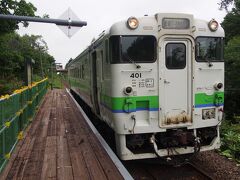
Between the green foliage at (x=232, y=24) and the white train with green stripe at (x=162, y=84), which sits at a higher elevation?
the green foliage at (x=232, y=24)

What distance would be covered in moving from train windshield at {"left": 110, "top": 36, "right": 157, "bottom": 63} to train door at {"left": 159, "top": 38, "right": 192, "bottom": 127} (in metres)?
0.22

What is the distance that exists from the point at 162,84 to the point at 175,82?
A: 11.5 inches

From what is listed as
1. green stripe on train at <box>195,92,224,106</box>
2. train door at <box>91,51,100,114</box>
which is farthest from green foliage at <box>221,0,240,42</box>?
green stripe on train at <box>195,92,224,106</box>

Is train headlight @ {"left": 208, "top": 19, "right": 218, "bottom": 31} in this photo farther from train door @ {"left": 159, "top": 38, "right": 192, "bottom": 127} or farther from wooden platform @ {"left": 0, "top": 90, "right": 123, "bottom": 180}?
wooden platform @ {"left": 0, "top": 90, "right": 123, "bottom": 180}

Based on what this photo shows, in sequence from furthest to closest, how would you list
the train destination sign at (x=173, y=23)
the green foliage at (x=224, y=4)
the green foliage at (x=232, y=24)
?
the green foliage at (x=224, y=4) < the green foliage at (x=232, y=24) < the train destination sign at (x=173, y=23)

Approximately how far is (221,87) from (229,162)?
6.35 ft

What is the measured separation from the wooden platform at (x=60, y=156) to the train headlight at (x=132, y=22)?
2.59m

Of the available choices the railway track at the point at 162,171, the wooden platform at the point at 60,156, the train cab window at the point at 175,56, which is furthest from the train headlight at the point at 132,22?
the railway track at the point at 162,171

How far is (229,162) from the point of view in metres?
7.93

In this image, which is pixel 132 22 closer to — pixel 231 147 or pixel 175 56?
pixel 175 56

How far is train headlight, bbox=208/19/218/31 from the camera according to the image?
709cm

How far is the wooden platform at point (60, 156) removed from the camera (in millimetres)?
5766

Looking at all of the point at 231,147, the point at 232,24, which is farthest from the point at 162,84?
the point at 232,24

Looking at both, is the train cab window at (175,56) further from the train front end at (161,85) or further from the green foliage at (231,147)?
the green foliage at (231,147)
